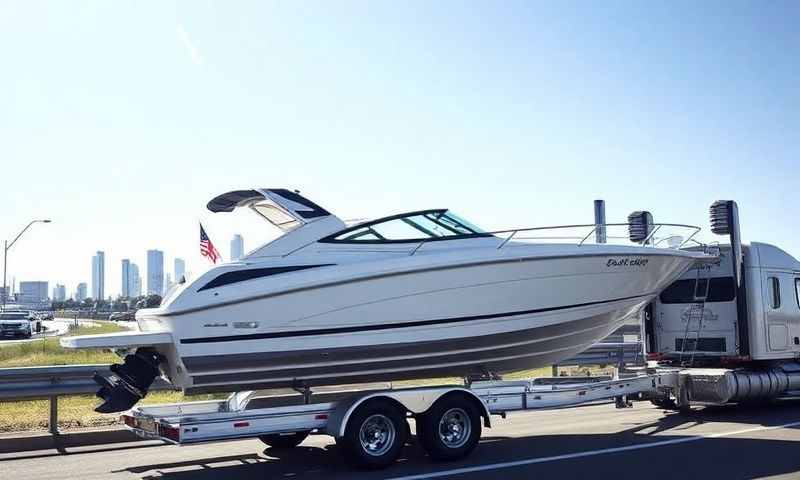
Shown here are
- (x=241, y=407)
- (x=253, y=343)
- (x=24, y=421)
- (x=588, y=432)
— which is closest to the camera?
(x=253, y=343)

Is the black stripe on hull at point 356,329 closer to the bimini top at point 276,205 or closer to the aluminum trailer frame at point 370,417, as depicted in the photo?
the aluminum trailer frame at point 370,417

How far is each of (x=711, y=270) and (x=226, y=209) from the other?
302 inches

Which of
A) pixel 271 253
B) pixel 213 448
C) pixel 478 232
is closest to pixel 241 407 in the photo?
pixel 213 448

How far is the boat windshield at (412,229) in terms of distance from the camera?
8.98m

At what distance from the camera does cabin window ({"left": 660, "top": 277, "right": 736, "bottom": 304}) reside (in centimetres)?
1153

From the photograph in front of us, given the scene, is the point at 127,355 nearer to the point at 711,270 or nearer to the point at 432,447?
the point at 432,447

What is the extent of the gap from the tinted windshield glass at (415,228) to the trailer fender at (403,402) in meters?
1.97

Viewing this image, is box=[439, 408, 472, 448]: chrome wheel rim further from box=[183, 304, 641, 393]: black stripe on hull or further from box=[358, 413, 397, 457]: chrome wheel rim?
box=[183, 304, 641, 393]: black stripe on hull

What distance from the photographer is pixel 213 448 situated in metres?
9.59

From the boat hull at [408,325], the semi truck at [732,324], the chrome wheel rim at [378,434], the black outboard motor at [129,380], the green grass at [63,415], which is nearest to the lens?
the chrome wheel rim at [378,434]

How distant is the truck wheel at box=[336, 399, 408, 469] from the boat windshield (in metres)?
2.11

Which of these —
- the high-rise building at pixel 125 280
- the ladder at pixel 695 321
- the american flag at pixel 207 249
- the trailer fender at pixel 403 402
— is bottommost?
the trailer fender at pixel 403 402

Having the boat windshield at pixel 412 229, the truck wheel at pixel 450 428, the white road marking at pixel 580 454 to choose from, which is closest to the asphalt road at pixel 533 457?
the white road marking at pixel 580 454

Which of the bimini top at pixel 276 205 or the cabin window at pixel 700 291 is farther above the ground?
the bimini top at pixel 276 205
